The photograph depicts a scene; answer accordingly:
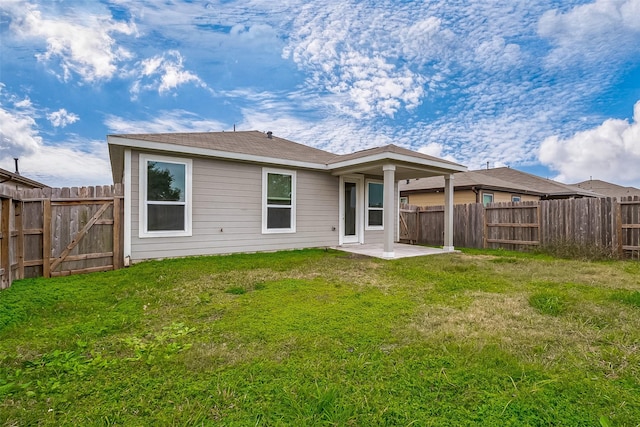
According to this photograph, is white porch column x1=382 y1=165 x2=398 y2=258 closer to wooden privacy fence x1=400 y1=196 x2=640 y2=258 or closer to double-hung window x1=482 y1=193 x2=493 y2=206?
wooden privacy fence x1=400 y1=196 x2=640 y2=258

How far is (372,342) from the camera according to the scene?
2.69 metres

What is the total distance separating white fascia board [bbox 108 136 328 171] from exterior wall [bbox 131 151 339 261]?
0.93 feet

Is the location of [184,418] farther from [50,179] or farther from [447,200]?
[50,179]

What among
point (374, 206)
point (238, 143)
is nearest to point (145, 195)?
point (238, 143)

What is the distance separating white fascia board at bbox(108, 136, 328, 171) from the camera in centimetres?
625

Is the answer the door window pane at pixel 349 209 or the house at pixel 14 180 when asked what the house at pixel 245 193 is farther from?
the house at pixel 14 180

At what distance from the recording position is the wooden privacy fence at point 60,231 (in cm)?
493

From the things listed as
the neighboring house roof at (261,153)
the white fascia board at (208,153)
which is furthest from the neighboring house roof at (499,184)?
the white fascia board at (208,153)

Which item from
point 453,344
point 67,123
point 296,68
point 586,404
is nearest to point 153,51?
point 296,68

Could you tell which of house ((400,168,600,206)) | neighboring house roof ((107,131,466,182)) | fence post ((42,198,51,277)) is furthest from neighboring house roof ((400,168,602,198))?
fence post ((42,198,51,277))

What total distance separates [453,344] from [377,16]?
876cm

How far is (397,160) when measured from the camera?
7898 millimetres

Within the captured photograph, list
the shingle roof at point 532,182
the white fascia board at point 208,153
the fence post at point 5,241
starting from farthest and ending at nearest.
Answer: the shingle roof at point 532,182 < the white fascia board at point 208,153 < the fence post at point 5,241

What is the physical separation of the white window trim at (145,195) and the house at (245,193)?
0.02 meters
